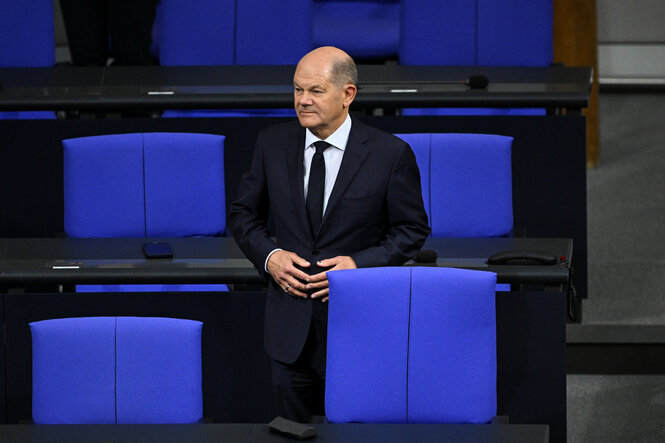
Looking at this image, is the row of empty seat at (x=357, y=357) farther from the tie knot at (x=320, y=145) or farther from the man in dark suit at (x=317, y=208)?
the tie knot at (x=320, y=145)

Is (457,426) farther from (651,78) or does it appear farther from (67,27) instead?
(651,78)

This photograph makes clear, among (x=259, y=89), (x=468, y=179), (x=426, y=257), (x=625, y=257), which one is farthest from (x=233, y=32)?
(x=426, y=257)

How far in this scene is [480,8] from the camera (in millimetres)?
4742

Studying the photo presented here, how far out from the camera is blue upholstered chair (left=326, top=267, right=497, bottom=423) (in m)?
2.46

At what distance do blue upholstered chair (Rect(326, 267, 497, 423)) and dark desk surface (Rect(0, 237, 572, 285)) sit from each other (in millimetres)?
497

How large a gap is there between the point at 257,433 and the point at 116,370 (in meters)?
0.45

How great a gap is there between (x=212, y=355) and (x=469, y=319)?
873mm

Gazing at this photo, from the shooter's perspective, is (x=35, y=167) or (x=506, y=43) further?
(x=506, y=43)

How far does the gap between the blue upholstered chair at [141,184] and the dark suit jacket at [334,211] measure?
1021 millimetres

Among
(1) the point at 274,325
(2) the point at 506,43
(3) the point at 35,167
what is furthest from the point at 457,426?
(2) the point at 506,43

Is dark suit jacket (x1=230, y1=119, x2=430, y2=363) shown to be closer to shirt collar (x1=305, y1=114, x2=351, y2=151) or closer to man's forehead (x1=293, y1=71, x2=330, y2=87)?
shirt collar (x1=305, y1=114, x2=351, y2=151)

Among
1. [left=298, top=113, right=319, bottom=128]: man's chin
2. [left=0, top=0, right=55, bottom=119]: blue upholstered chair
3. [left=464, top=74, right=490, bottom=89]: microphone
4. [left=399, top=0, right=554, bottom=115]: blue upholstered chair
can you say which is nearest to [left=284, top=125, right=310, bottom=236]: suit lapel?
[left=298, top=113, right=319, bottom=128]: man's chin

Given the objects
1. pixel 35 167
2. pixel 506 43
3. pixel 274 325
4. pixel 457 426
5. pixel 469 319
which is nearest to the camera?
pixel 457 426

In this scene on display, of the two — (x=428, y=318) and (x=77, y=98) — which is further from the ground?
(x=77, y=98)
